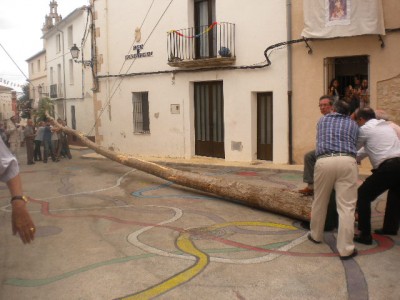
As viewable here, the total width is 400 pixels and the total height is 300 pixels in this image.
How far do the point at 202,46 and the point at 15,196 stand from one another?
11.8 metres

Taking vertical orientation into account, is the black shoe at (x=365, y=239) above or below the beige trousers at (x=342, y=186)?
below

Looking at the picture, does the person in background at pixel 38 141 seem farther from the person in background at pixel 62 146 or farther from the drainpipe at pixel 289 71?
the drainpipe at pixel 289 71

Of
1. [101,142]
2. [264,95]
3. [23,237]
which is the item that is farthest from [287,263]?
[101,142]

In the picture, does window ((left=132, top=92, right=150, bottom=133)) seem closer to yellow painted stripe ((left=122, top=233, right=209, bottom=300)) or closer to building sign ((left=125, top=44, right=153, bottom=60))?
building sign ((left=125, top=44, right=153, bottom=60))

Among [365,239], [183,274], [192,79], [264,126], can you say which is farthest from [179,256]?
[192,79]

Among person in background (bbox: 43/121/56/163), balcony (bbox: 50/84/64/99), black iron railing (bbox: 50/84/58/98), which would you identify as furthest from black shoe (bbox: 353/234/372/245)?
black iron railing (bbox: 50/84/58/98)

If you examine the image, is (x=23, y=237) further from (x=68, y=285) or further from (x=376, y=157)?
(x=376, y=157)

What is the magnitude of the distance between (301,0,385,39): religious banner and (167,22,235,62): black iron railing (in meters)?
2.77

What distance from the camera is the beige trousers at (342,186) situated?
463cm

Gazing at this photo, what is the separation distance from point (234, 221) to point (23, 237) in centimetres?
394

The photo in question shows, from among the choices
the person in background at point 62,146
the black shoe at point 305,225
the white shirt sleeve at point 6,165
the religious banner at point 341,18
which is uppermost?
the religious banner at point 341,18

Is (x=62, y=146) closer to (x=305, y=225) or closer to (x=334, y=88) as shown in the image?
(x=334, y=88)

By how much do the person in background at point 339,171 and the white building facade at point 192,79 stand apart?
23.3 feet

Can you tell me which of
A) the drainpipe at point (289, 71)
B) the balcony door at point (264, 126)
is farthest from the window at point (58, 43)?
the drainpipe at point (289, 71)
